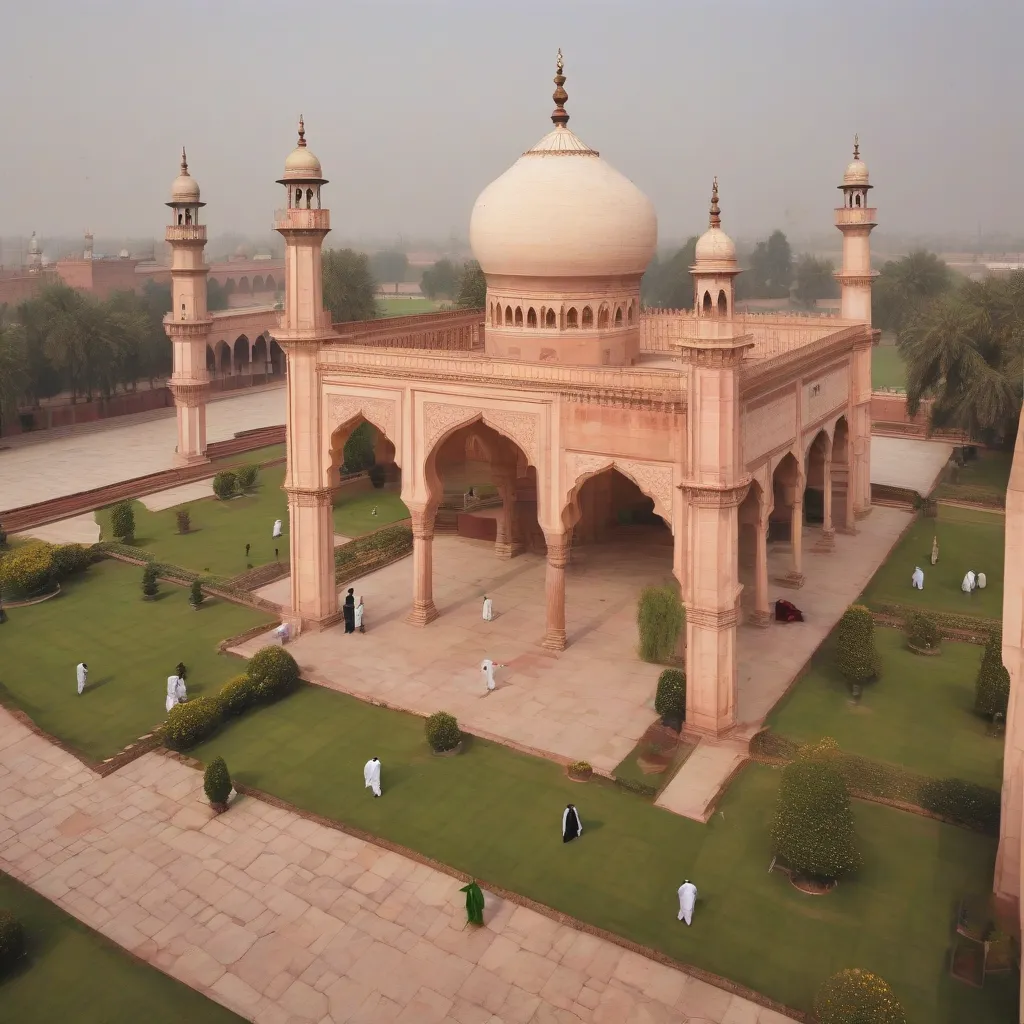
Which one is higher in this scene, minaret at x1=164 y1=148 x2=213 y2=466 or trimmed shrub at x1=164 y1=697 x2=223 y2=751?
minaret at x1=164 y1=148 x2=213 y2=466

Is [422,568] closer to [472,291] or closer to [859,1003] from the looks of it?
[859,1003]

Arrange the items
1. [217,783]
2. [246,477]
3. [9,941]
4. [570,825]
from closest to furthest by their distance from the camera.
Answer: [9,941], [570,825], [217,783], [246,477]

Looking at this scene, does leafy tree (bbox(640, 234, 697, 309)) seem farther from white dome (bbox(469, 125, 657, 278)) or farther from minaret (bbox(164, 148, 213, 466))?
white dome (bbox(469, 125, 657, 278))

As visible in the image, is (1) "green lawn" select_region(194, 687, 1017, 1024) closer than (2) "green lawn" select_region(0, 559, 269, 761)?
Yes

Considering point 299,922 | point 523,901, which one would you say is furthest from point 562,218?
point 299,922

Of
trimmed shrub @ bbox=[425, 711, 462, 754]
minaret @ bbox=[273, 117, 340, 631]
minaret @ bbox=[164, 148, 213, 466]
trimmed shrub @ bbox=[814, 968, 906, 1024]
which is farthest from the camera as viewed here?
minaret @ bbox=[164, 148, 213, 466]

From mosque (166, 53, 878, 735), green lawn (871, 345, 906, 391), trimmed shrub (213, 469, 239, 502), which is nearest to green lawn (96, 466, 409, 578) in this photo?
trimmed shrub (213, 469, 239, 502)
